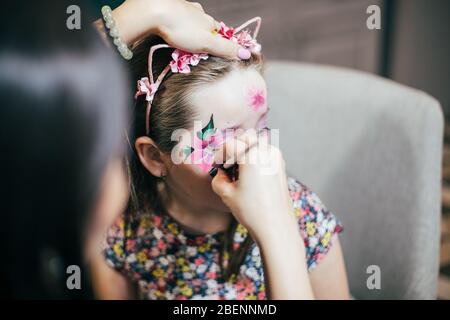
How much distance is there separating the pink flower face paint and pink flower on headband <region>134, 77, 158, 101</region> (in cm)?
9

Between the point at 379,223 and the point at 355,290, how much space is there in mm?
109

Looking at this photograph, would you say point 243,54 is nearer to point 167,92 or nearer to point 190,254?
point 167,92

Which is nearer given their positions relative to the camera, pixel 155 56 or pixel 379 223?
pixel 155 56

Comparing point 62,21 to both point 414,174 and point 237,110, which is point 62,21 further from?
point 414,174

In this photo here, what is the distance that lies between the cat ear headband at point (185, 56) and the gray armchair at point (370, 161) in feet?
0.85

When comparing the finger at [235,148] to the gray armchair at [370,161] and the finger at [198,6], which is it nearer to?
the finger at [198,6]

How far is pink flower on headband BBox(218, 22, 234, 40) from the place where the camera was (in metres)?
Result: 0.47

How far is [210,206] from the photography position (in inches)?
23.6

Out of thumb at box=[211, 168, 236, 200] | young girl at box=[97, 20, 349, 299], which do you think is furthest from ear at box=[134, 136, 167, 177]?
thumb at box=[211, 168, 236, 200]

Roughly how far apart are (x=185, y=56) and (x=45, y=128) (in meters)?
0.14

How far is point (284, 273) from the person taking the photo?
43 cm

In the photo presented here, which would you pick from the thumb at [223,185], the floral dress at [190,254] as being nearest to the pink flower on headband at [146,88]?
the thumb at [223,185]
